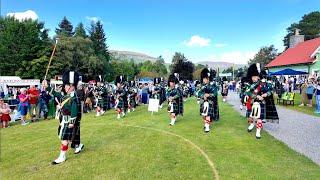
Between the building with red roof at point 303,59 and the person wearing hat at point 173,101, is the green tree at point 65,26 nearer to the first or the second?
the building with red roof at point 303,59

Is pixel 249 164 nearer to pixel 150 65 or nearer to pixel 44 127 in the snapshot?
pixel 44 127

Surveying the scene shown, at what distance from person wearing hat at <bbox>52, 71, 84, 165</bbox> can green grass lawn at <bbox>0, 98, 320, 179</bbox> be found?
415 millimetres

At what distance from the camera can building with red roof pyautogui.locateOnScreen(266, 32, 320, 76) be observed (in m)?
42.2

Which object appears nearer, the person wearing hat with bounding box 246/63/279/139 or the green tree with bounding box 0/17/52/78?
the person wearing hat with bounding box 246/63/279/139

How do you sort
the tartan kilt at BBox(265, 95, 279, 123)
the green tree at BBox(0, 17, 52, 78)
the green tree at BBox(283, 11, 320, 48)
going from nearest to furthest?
the tartan kilt at BBox(265, 95, 279, 123) → the green tree at BBox(0, 17, 52, 78) → the green tree at BBox(283, 11, 320, 48)

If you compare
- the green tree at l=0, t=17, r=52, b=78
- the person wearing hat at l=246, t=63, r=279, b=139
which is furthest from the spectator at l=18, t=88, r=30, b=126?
the green tree at l=0, t=17, r=52, b=78

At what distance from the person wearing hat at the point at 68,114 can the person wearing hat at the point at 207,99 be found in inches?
184

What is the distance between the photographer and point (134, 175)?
802cm

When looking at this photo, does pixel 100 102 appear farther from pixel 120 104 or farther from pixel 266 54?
pixel 266 54

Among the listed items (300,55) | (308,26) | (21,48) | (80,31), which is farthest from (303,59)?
(80,31)

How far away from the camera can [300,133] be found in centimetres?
1273

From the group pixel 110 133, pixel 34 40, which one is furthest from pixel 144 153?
pixel 34 40

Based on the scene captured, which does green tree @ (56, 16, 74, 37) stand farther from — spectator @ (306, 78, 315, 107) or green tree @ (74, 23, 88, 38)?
spectator @ (306, 78, 315, 107)

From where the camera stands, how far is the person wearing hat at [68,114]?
921cm
